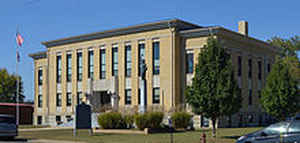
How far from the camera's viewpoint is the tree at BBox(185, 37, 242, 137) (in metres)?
25.9

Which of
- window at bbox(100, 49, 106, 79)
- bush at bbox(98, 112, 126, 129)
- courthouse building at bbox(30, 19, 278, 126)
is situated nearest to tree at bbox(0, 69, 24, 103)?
courthouse building at bbox(30, 19, 278, 126)

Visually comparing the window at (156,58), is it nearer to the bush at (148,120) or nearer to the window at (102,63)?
the window at (102,63)

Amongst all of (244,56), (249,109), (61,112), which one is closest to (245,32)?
(244,56)

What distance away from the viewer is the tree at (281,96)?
112 feet

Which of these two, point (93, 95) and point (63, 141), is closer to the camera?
point (63, 141)

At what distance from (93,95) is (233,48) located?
17.8 meters

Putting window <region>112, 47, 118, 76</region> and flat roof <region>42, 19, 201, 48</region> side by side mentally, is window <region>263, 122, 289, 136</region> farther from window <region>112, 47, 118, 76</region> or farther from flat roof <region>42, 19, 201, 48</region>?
window <region>112, 47, 118, 76</region>

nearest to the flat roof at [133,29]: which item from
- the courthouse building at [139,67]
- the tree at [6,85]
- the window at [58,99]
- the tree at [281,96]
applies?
the courthouse building at [139,67]

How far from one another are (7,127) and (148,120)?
432 inches

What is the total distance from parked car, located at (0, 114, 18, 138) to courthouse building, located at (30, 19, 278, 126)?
469 inches

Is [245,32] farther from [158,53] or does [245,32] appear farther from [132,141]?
[132,141]

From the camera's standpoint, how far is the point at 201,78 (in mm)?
26594

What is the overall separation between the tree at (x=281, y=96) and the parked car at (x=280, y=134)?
19.6m

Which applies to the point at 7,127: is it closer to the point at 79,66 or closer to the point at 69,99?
the point at 79,66
